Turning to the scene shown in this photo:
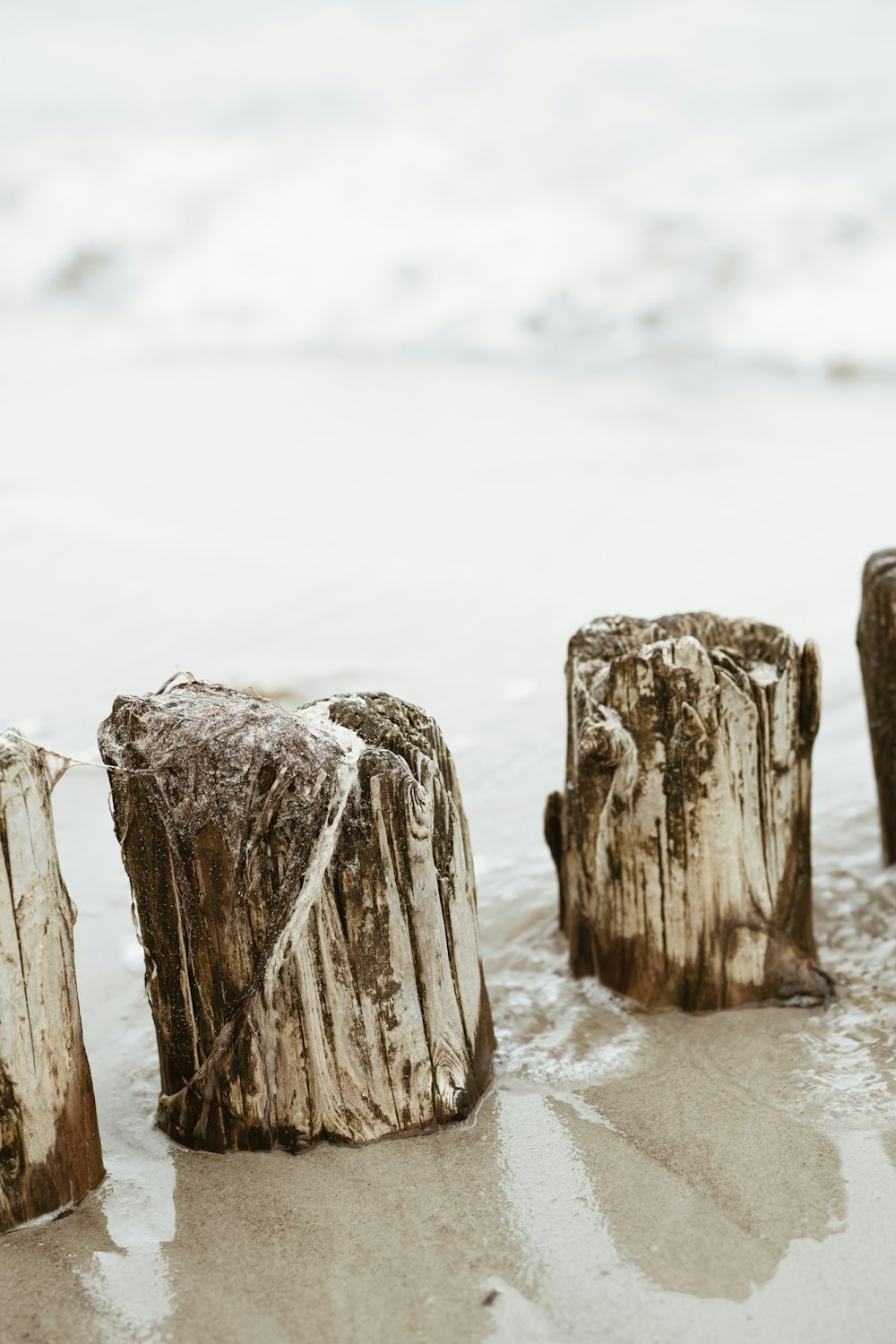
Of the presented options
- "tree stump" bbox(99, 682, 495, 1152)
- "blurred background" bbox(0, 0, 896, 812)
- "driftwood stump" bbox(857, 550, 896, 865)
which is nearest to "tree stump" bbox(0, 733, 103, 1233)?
"tree stump" bbox(99, 682, 495, 1152)

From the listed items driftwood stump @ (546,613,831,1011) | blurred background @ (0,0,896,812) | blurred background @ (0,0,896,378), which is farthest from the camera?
blurred background @ (0,0,896,378)

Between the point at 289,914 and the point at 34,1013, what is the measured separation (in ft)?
1.40

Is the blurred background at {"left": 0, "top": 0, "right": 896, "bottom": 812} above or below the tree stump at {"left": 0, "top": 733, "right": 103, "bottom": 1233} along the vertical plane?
above

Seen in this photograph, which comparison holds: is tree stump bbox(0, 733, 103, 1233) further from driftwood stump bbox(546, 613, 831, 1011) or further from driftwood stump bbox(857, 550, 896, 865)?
driftwood stump bbox(857, 550, 896, 865)

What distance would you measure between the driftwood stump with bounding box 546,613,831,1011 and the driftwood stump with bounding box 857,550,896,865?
0.42 meters

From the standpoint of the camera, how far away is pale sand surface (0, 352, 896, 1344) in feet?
6.68

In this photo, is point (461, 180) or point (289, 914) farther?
point (461, 180)

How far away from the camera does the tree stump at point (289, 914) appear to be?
7.28 feet

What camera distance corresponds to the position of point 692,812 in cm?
269

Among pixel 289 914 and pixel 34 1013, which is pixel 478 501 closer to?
pixel 289 914

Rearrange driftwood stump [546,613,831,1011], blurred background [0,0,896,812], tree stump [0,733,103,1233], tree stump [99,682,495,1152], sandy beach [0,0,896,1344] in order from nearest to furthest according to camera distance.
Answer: tree stump [0,733,103,1233] < sandy beach [0,0,896,1344] < tree stump [99,682,495,1152] < driftwood stump [546,613,831,1011] < blurred background [0,0,896,812]

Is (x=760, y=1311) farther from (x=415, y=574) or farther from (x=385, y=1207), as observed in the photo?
(x=415, y=574)

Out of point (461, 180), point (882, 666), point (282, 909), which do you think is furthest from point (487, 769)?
point (461, 180)

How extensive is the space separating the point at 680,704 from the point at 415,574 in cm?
364
